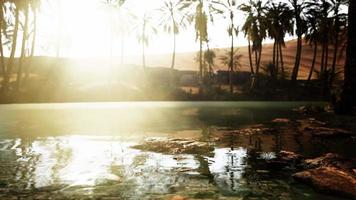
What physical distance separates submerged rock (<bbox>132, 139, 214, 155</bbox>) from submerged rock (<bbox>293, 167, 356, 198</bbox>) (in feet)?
14.0

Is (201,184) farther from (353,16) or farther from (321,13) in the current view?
(321,13)

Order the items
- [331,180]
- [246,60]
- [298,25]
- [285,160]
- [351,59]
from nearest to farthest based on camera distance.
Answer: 1. [331,180]
2. [285,160]
3. [351,59]
4. [298,25]
5. [246,60]

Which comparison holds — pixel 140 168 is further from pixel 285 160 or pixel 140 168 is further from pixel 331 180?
pixel 331 180

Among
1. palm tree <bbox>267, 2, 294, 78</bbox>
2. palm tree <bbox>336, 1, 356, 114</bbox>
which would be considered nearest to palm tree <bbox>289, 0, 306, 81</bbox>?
palm tree <bbox>267, 2, 294, 78</bbox>

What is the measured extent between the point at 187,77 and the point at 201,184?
6360 cm

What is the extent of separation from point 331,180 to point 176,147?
6.31m

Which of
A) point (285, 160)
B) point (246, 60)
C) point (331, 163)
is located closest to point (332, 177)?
point (331, 163)

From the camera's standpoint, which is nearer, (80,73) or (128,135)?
(128,135)

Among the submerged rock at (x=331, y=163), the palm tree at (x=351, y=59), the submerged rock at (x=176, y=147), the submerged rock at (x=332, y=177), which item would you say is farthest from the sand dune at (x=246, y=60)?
the submerged rock at (x=332, y=177)

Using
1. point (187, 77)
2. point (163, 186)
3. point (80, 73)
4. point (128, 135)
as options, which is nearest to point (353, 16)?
point (128, 135)

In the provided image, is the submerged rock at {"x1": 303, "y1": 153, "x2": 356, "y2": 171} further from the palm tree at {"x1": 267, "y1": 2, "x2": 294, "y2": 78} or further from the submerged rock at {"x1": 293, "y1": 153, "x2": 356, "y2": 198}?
the palm tree at {"x1": 267, "y1": 2, "x2": 294, "y2": 78}

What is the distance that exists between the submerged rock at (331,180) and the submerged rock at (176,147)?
427 centimetres

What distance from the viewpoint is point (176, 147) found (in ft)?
45.4

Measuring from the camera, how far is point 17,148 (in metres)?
14.1
